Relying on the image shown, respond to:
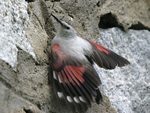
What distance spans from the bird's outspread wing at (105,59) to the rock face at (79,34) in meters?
0.24

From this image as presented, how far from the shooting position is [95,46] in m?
2.49

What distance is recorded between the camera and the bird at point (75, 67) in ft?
6.06

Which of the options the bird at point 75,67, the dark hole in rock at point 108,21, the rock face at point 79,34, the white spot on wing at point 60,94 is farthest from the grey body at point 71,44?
the dark hole in rock at point 108,21

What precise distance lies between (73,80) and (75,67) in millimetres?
154

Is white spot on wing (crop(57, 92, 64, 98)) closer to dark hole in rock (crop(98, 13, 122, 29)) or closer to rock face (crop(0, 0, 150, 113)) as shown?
rock face (crop(0, 0, 150, 113))

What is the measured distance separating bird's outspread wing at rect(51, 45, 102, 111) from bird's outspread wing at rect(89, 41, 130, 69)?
249 millimetres

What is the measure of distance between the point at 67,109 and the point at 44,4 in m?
1.22

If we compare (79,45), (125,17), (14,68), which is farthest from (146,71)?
(14,68)

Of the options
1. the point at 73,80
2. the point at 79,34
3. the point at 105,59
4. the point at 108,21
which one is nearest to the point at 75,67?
the point at 73,80

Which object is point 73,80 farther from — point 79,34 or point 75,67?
point 79,34

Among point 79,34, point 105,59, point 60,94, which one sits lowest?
point 60,94

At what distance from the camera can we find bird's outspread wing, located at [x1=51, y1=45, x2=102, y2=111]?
72.1 inches

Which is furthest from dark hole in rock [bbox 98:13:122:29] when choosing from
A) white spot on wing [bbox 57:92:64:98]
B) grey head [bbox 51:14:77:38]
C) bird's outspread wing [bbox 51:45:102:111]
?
white spot on wing [bbox 57:92:64:98]

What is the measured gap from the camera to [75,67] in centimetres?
202
